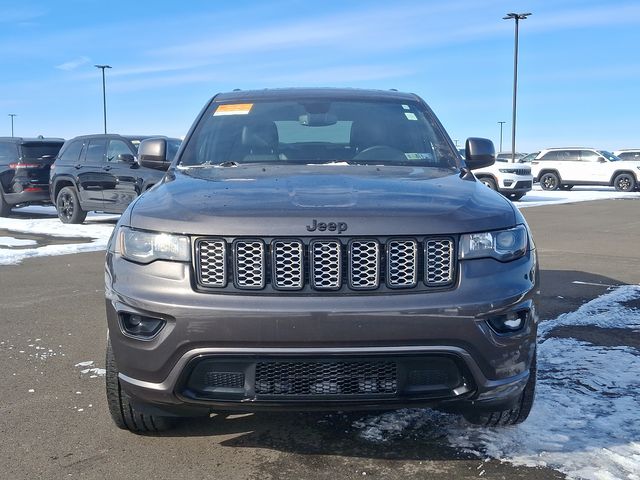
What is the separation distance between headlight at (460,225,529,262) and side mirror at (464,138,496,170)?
1.67 m

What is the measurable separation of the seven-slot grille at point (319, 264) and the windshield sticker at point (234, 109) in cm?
190

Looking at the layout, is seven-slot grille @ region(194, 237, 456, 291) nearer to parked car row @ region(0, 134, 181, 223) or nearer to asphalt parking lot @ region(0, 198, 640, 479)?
asphalt parking lot @ region(0, 198, 640, 479)

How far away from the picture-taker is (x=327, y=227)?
2592 millimetres


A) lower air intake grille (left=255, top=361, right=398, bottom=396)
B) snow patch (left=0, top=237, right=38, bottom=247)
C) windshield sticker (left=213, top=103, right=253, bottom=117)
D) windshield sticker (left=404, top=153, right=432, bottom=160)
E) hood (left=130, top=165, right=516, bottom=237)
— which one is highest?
windshield sticker (left=213, top=103, right=253, bottom=117)

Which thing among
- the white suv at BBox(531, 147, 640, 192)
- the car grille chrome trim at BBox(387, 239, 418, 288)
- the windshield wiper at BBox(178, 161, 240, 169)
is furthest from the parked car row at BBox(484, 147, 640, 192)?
Answer: the car grille chrome trim at BBox(387, 239, 418, 288)

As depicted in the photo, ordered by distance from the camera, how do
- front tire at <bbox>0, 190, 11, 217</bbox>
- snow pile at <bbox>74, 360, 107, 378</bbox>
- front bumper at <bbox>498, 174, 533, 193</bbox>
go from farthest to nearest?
front bumper at <bbox>498, 174, 533, 193</bbox> → front tire at <bbox>0, 190, 11, 217</bbox> → snow pile at <bbox>74, 360, 107, 378</bbox>

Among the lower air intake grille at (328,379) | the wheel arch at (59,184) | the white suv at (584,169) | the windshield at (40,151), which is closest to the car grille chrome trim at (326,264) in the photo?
the lower air intake grille at (328,379)

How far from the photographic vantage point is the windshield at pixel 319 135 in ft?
13.0

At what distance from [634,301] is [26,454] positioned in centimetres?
522

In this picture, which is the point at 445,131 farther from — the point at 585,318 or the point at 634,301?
the point at 634,301

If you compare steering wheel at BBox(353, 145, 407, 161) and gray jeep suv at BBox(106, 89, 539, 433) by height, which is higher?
steering wheel at BBox(353, 145, 407, 161)

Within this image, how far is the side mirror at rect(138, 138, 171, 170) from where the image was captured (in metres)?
4.40

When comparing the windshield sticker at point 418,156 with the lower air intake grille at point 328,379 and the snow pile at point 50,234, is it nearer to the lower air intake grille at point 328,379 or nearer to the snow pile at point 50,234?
the lower air intake grille at point 328,379

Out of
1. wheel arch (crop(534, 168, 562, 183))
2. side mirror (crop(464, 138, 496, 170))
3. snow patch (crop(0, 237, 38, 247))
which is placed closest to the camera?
side mirror (crop(464, 138, 496, 170))
